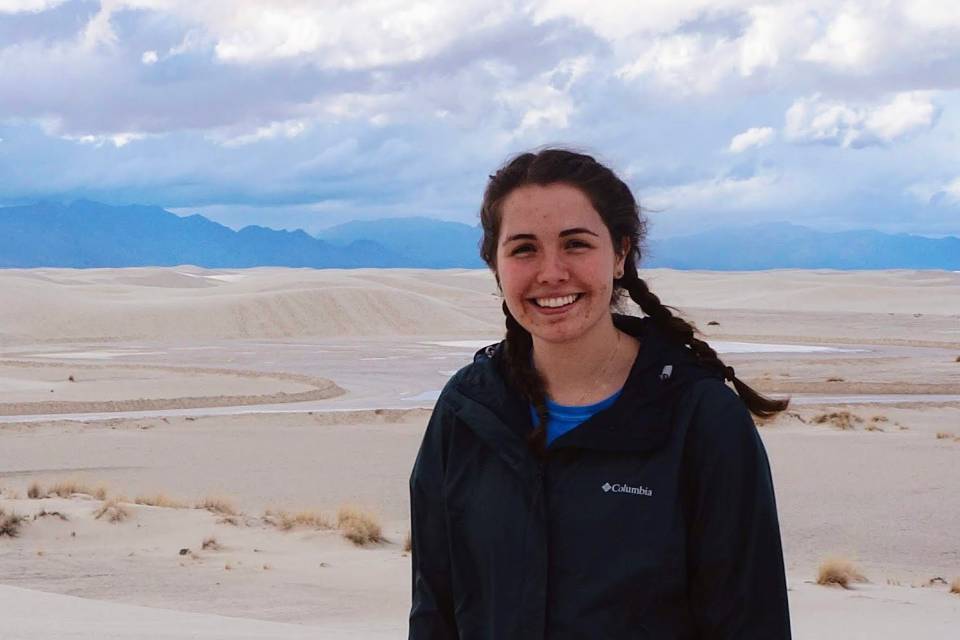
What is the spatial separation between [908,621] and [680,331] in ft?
19.2

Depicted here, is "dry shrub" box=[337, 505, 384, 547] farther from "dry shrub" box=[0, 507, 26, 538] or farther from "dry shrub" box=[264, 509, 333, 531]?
"dry shrub" box=[0, 507, 26, 538]

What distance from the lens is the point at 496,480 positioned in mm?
2455

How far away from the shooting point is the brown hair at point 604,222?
8.39ft

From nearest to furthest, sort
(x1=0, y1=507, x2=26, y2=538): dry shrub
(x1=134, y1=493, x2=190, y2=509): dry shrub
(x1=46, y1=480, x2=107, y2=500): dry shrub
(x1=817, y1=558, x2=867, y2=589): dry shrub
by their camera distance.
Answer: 1. (x1=817, y1=558, x2=867, y2=589): dry shrub
2. (x1=0, y1=507, x2=26, y2=538): dry shrub
3. (x1=134, y1=493, x2=190, y2=509): dry shrub
4. (x1=46, y1=480, x2=107, y2=500): dry shrub

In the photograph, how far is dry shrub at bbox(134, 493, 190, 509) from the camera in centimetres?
1377

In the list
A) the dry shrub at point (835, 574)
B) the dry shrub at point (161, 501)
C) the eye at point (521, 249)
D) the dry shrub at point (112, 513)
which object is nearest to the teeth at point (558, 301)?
the eye at point (521, 249)

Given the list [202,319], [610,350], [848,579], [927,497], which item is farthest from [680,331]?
[202,319]

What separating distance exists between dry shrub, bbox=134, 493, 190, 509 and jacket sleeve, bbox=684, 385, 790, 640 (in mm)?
11918

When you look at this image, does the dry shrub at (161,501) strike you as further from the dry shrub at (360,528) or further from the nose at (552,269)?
the nose at (552,269)

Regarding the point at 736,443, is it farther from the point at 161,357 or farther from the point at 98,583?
the point at 161,357

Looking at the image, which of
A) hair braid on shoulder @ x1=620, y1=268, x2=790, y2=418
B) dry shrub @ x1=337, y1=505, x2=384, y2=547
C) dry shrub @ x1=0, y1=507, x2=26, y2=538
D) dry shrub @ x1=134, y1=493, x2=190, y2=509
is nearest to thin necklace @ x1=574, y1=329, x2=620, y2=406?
hair braid on shoulder @ x1=620, y1=268, x2=790, y2=418

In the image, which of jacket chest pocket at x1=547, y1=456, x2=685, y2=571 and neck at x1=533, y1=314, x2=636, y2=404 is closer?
jacket chest pocket at x1=547, y1=456, x2=685, y2=571

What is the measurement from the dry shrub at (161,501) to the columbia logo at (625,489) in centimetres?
1187

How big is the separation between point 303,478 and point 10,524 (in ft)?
20.3
